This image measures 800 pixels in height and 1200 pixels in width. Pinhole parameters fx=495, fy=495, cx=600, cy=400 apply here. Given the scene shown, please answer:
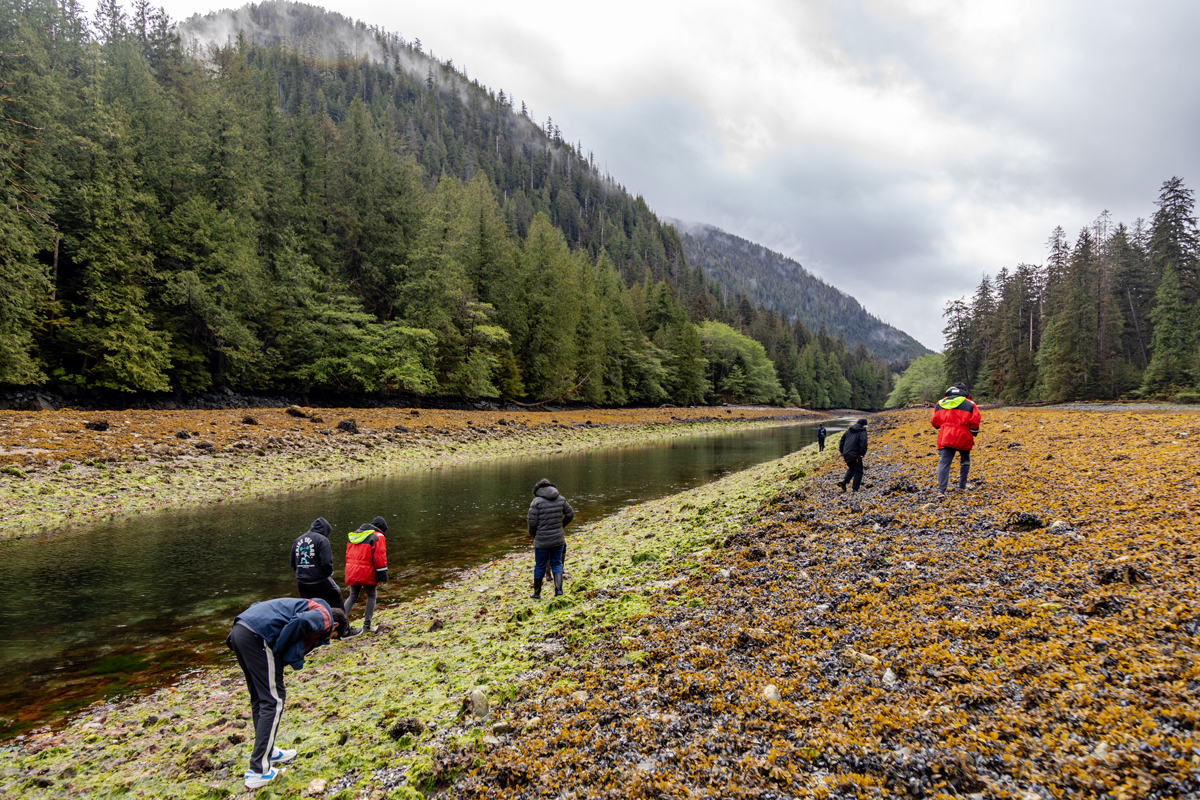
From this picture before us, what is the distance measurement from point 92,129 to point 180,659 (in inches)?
1439

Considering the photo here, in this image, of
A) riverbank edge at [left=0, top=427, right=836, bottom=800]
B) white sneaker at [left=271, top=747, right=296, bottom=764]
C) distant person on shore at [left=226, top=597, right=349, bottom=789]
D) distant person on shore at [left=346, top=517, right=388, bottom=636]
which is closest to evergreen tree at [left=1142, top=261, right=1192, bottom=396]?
riverbank edge at [left=0, top=427, right=836, bottom=800]

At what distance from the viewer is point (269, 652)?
16.2 ft

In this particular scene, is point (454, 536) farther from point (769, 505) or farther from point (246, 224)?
point (246, 224)

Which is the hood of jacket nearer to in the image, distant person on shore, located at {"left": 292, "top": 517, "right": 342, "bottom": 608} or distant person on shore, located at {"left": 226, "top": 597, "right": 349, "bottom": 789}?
distant person on shore, located at {"left": 292, "top": 517, "right": 342, "bottom": 608}

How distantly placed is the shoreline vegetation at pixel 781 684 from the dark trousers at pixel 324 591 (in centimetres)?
71

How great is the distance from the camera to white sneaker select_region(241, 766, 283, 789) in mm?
4441

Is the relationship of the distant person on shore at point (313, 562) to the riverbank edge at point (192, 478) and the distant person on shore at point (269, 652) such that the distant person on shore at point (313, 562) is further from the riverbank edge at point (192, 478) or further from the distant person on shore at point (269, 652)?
the riverbank edge at point (192, 478)

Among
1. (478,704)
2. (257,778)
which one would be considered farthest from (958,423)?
(257,778)

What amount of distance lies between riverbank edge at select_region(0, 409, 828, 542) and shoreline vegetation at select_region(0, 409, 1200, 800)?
12.2 metres

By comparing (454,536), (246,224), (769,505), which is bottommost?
A: (454,536)

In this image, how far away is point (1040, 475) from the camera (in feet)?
35.0

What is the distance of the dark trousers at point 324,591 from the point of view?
25.0 ft

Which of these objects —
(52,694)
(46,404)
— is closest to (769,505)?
(52,694)

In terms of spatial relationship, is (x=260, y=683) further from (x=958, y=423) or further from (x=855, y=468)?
(x=855, y=468)
